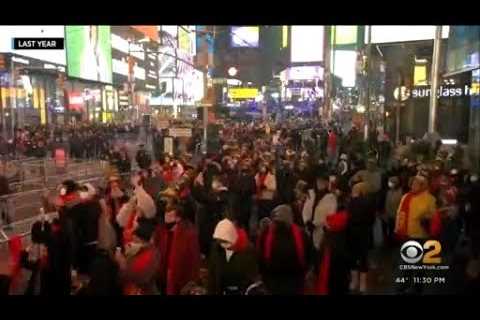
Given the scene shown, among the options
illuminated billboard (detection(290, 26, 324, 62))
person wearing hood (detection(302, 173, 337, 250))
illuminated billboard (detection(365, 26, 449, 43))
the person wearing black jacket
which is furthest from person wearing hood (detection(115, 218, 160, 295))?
illuminated billboard (detection(365, 26, 449, 43))

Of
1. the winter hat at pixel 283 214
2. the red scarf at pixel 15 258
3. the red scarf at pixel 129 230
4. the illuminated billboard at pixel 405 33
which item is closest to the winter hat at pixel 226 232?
the winter hat at pixel 283 214

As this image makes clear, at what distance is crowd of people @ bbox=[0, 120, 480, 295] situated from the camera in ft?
20.7

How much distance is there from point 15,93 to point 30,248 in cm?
168

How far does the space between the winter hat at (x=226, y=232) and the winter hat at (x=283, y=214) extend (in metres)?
0.43

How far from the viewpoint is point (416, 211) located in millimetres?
6594

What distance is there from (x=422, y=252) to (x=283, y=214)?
5.34ft

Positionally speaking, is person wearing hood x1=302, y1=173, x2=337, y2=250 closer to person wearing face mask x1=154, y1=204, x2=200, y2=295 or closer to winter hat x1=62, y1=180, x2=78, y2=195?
person wearing face mask x1=154, y1=204, x2=200, y2=295

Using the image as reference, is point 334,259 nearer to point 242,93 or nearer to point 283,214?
point 283,214

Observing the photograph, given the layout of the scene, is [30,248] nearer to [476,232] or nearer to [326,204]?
[326,204]

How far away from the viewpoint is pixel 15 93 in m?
6.73

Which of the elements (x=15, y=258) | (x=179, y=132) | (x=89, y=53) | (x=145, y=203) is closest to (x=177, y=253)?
(x=145, y=203)

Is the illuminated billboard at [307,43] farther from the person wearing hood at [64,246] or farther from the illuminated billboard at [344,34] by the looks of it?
the person wearing hood at [64,246]

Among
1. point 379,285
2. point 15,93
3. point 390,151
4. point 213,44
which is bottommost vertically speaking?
point 379,285
